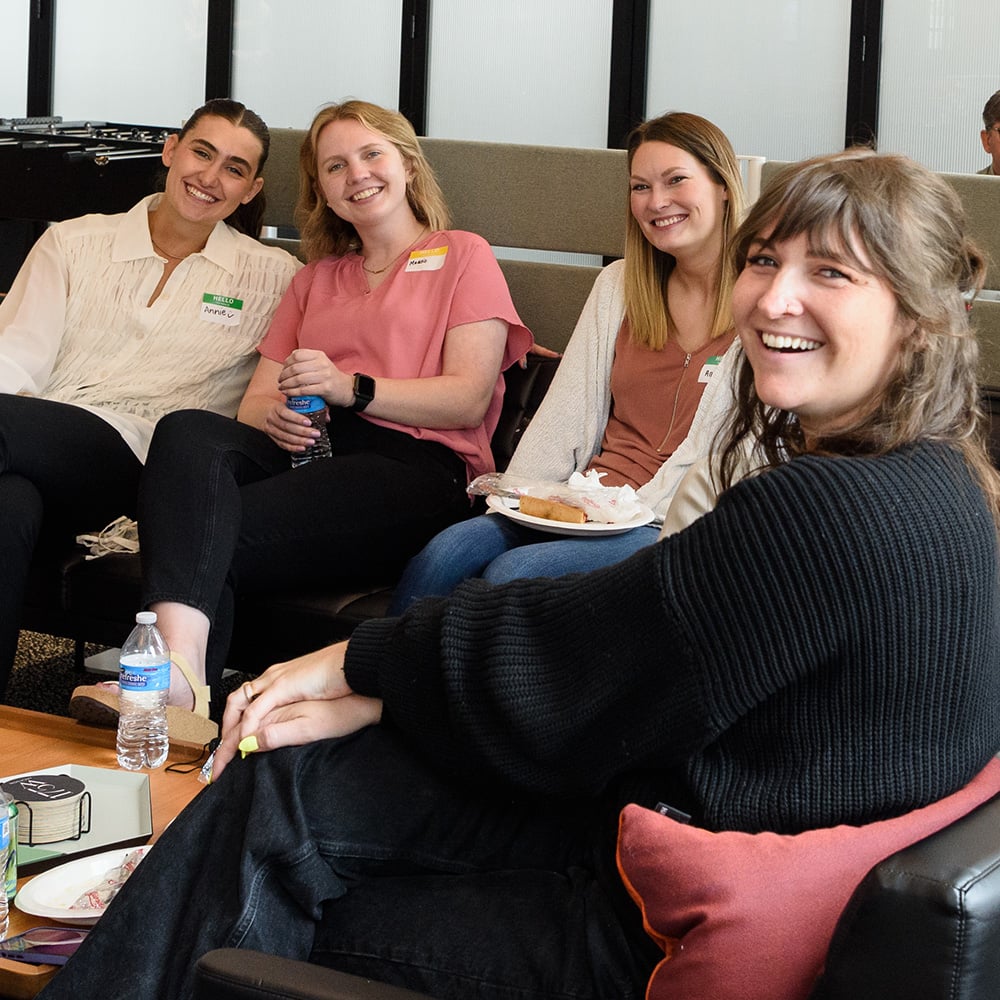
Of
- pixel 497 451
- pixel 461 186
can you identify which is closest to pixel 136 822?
pixel 497 451

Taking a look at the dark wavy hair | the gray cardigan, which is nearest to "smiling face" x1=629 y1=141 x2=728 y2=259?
the gray cardigan

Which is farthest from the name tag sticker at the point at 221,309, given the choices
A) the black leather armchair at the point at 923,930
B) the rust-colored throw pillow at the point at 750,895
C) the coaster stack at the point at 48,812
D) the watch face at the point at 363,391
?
the black leather armchair at the point at 923,930

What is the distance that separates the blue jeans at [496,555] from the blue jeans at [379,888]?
98 centimetres

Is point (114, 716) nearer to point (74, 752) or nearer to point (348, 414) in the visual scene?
point (74, 752)

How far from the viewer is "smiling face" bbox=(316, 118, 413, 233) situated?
2.83m

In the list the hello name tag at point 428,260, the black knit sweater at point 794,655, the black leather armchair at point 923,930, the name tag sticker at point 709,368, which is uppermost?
the hello name tag at point 428,260

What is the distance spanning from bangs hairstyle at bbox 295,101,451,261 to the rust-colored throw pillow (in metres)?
2.12

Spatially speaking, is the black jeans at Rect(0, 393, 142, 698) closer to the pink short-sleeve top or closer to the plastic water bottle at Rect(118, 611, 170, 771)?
the pink short-sleeve top

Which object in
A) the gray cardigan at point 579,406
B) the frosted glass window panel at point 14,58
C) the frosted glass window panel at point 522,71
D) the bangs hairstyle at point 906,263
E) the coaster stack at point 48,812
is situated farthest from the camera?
the frosted glass window panel at point 14,58

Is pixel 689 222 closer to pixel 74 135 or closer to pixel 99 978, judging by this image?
pixel 99 978

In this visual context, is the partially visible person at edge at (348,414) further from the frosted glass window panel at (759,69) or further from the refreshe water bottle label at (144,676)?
the frosted glass window panel at (759,69)

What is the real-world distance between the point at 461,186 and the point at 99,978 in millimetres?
2265

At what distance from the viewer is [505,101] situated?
591cm

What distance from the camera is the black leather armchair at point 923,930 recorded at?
846mm
